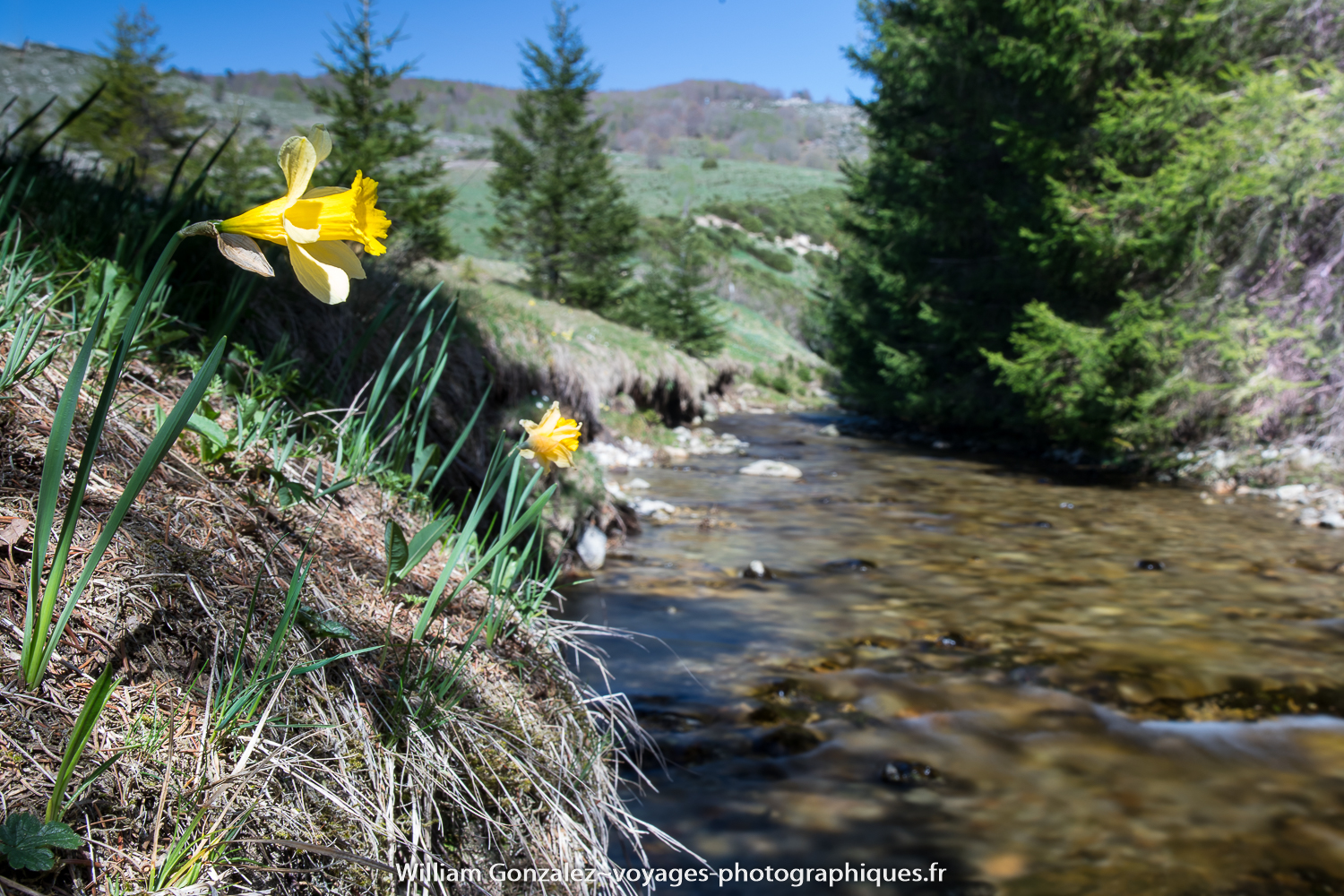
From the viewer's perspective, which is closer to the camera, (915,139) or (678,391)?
(678,391)

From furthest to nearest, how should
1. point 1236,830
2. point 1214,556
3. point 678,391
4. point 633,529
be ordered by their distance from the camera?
point 678,391
point 633,529
point 1214,556
point 1236,830

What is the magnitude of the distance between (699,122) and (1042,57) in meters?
110

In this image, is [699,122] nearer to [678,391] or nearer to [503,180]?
[503,180]

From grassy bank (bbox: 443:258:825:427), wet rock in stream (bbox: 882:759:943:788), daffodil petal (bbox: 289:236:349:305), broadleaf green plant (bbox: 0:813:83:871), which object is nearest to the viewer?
broadleaf green plant (bbox: 0:813:83:871)

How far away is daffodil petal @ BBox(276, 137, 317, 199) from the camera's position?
895mm

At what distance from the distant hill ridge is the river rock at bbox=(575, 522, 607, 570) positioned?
5079 cm

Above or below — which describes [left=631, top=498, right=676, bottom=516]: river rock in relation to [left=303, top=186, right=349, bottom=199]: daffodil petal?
below

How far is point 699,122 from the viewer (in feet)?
361

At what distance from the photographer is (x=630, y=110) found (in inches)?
3460

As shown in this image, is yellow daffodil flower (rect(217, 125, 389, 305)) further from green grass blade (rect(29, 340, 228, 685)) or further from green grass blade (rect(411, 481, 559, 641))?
green grass blade (rect(411, 481, 559, 641))

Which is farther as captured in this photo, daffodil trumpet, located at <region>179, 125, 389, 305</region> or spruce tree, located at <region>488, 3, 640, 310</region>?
spruce tree, located at <region>488, 3, 640, 310</region>

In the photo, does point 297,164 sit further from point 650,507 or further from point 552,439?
point 650,507

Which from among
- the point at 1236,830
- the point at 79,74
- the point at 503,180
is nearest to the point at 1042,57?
the point at 1236,830

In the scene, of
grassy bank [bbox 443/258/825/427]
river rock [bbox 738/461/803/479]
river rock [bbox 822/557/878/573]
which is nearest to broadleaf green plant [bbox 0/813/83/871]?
grassy bank [bbox 443/258/825/427]
